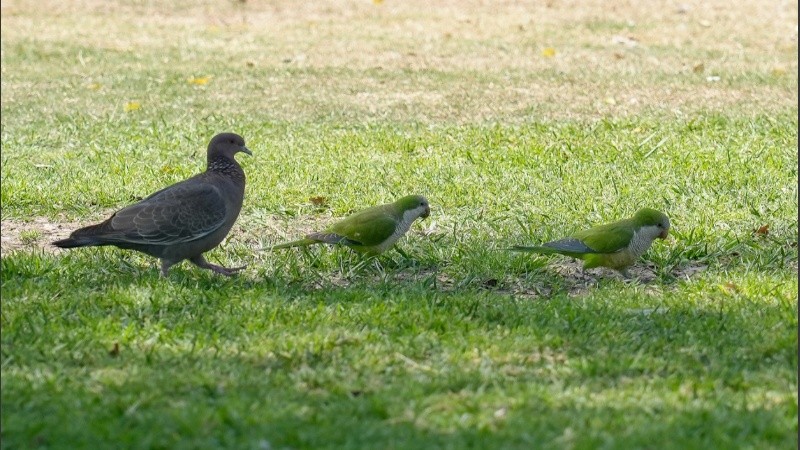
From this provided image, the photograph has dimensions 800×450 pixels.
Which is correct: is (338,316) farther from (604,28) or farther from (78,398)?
(604,28)

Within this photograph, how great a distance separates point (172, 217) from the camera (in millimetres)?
6035

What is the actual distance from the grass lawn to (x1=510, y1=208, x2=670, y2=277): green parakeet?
0.15 meters

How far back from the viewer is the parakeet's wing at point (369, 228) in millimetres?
6254

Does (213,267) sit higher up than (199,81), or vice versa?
(213,267)

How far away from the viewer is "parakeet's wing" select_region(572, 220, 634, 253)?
19.8 ft

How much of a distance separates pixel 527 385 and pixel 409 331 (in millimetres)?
810

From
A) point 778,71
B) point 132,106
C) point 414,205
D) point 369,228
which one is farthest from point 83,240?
point 778,71

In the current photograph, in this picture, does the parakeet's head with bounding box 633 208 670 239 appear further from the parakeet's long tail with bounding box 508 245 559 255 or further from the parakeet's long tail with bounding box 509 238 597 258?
the parakeet's long tail with bounding box 508 245 559 255

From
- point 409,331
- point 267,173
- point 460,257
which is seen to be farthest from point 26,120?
point 409,331

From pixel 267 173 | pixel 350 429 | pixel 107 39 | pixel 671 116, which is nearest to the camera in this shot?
pixel 350 429

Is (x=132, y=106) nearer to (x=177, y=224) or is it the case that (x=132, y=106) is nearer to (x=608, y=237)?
(x=177, y=224)

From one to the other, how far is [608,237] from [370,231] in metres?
1.21

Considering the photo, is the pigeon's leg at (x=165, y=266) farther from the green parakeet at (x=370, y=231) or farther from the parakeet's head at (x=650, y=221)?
the parakeet's head at (x=650, y=221)

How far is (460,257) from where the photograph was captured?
6.54 meters
